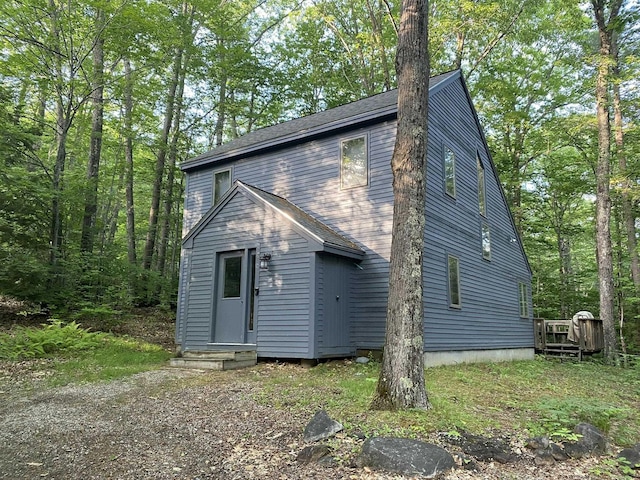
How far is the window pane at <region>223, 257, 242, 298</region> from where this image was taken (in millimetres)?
9609

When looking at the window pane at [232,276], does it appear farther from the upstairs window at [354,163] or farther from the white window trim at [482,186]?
the white window trim at [482,186]

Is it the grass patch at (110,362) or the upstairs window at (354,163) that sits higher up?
the upstairs window at (354,163)

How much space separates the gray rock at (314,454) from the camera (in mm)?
3660

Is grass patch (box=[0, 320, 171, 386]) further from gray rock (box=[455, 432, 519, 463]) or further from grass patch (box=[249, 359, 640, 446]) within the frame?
gray rock (box=[455, 432, 519, 463])

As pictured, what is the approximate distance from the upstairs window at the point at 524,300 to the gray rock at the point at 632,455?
40.2 feet

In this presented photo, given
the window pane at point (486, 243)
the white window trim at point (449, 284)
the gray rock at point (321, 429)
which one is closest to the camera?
the gray rock at point (321, 429)

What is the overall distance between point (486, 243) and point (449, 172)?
126 inches

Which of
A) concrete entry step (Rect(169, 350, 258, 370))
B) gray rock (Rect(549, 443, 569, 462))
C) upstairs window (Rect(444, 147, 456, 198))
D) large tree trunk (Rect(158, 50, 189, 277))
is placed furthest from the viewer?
large tree trunk (Rect(158, 50, 189, 277))

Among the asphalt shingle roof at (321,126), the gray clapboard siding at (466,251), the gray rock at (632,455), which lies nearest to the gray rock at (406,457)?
the gray rock at (632,455)

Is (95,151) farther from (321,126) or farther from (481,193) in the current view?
(481,193)

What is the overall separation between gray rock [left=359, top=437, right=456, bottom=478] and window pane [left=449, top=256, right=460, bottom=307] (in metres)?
7.32

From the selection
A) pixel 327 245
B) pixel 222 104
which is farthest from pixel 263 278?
pixel 222 104

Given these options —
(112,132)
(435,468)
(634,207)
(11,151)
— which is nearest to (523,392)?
(435,468)

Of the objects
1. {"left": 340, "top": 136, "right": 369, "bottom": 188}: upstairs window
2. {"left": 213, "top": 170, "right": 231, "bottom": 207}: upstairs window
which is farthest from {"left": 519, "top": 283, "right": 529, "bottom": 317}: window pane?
{"left": 213, "top": 170, "right": 231, "bottom": 207}: upstairs window
